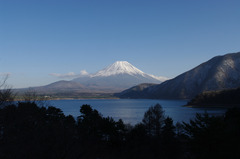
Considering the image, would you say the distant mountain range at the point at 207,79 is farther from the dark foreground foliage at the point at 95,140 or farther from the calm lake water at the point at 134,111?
the dark foreground foliage at the point at 95,140

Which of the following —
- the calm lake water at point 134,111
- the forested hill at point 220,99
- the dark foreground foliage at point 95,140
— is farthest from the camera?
the forested hill at point 220,99

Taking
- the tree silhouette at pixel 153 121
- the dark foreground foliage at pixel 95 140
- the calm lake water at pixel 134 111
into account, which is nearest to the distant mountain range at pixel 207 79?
the calm lake water at pixel 134 111

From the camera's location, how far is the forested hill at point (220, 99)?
79.6 metres

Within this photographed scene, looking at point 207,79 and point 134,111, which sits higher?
point 207,79

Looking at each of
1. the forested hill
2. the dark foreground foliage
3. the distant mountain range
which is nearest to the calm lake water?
the dark foreground foliage

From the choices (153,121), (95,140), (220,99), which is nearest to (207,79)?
(220,99)

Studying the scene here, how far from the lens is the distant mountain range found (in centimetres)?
13825

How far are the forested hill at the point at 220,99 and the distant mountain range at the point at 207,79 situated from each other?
49.5 m

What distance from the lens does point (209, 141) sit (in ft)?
35.8

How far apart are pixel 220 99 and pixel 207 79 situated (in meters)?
65.0

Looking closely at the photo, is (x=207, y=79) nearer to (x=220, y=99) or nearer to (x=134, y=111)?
(x=220, y=99)

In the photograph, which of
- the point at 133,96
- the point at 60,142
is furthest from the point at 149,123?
the point at 133,96

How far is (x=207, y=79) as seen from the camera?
5748 inches

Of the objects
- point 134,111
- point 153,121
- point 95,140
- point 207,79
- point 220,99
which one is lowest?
point 134,111
